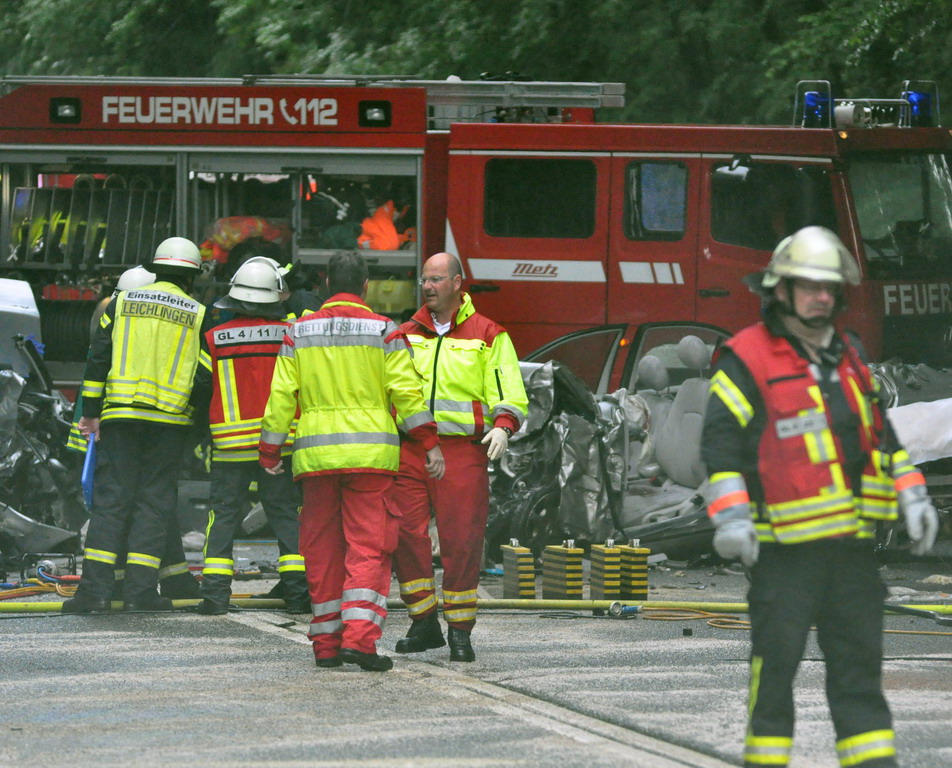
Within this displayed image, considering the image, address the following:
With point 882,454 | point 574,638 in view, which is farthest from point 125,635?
point 882,454

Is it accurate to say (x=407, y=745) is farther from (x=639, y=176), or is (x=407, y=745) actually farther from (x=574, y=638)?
(x=639, y=176)

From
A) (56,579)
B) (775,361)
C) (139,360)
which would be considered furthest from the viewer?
(56,579)

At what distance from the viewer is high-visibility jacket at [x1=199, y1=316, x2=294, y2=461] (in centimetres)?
845

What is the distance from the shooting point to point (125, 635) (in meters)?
7.82

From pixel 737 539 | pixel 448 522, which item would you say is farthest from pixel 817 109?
pixel 737 539

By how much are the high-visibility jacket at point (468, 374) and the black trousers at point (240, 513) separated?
61.6 inches

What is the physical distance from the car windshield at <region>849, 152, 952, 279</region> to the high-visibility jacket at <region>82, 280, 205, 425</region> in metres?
5.69

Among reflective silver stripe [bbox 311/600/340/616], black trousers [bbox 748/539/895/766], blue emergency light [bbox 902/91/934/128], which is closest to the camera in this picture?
black trousers [bbox 748/539/895/766]

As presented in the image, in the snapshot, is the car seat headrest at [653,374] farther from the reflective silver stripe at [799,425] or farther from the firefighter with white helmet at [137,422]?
the reflective silver stripe at [799,425]

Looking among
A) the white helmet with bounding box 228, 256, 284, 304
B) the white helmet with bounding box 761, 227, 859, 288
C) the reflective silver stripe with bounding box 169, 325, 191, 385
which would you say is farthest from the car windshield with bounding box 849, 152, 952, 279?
the white helmet with bounding box 761, 227, 859, 288

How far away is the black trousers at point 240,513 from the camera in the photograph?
8.41 m

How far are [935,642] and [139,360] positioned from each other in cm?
395

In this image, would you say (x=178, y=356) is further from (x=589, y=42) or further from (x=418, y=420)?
(x=589, y=42)

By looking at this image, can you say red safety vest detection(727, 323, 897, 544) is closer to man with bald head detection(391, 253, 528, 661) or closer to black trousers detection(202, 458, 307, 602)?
man with bald head detection(391, 253, 528, 661)
